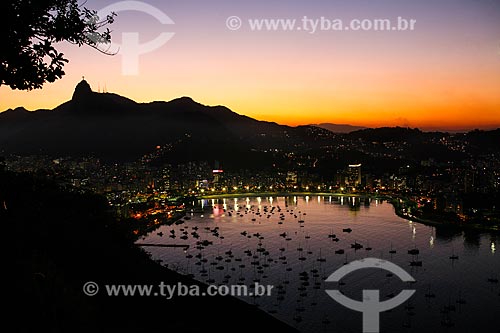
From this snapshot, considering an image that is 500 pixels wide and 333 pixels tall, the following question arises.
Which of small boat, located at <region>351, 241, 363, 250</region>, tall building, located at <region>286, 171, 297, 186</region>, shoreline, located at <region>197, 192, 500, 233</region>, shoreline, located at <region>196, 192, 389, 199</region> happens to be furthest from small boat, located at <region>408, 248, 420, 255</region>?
tall building, located at <region>286, 171, 297, 186</region>

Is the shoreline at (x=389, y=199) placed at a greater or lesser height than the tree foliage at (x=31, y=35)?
lesser

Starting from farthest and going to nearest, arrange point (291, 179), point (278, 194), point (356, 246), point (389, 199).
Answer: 1. point (291, 179)
2. point (278, 194)
3. point (389, 199)
4. point (356, 246)

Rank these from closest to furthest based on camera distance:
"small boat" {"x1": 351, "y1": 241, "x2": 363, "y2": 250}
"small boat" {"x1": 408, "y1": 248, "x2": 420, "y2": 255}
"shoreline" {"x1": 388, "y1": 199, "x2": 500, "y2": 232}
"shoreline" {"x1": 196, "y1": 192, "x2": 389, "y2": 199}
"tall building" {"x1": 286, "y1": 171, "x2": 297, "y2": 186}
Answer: "small boat" {"x1": 408, "y1": 248, "x2": 420, "y2": 255} → "small boat" {"x1": 351, "y1": 241, "x2": 363, "y2": 250} → "shoreline" {"x1": 388, "y1": 199, "x2": 500, "y2": 232} → "shoreline" {"x1": 196, "y1": 192, "x2": 389, "y2": 199} → "tall building" {"x1": 286, "y1": 171, "x2": 297, "y2": 186}

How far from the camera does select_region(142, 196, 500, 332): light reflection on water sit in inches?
722

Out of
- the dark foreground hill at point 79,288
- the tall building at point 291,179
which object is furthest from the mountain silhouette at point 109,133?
the dark foreground hill at point 79,288

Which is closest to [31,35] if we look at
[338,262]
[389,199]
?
[338,262]

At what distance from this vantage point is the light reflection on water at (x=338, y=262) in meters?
18.3

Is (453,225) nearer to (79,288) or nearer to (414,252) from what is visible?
(414,252)

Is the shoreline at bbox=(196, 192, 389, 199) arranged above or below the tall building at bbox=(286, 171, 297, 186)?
below

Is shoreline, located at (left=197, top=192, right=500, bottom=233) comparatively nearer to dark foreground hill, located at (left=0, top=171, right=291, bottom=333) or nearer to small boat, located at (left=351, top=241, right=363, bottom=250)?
small boat, located at (left=351, top=241, right=363, bottom=250)

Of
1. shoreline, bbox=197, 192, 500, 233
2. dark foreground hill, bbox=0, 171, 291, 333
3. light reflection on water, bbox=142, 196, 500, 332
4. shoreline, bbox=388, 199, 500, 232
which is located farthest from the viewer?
shoreline, bbox=197, 192, 500, 233

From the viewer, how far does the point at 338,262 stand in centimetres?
2844

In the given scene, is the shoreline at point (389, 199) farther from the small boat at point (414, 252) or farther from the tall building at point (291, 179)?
the small boat at point (414, 252)

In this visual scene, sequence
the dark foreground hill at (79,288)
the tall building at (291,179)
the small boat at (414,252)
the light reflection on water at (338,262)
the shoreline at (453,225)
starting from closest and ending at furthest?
the dark foreground hill at (79,288)
the light reflection on water at (338,262)
the small boat at (414,252)
the shoreline at (453,225)
the tall building at (291,179)
